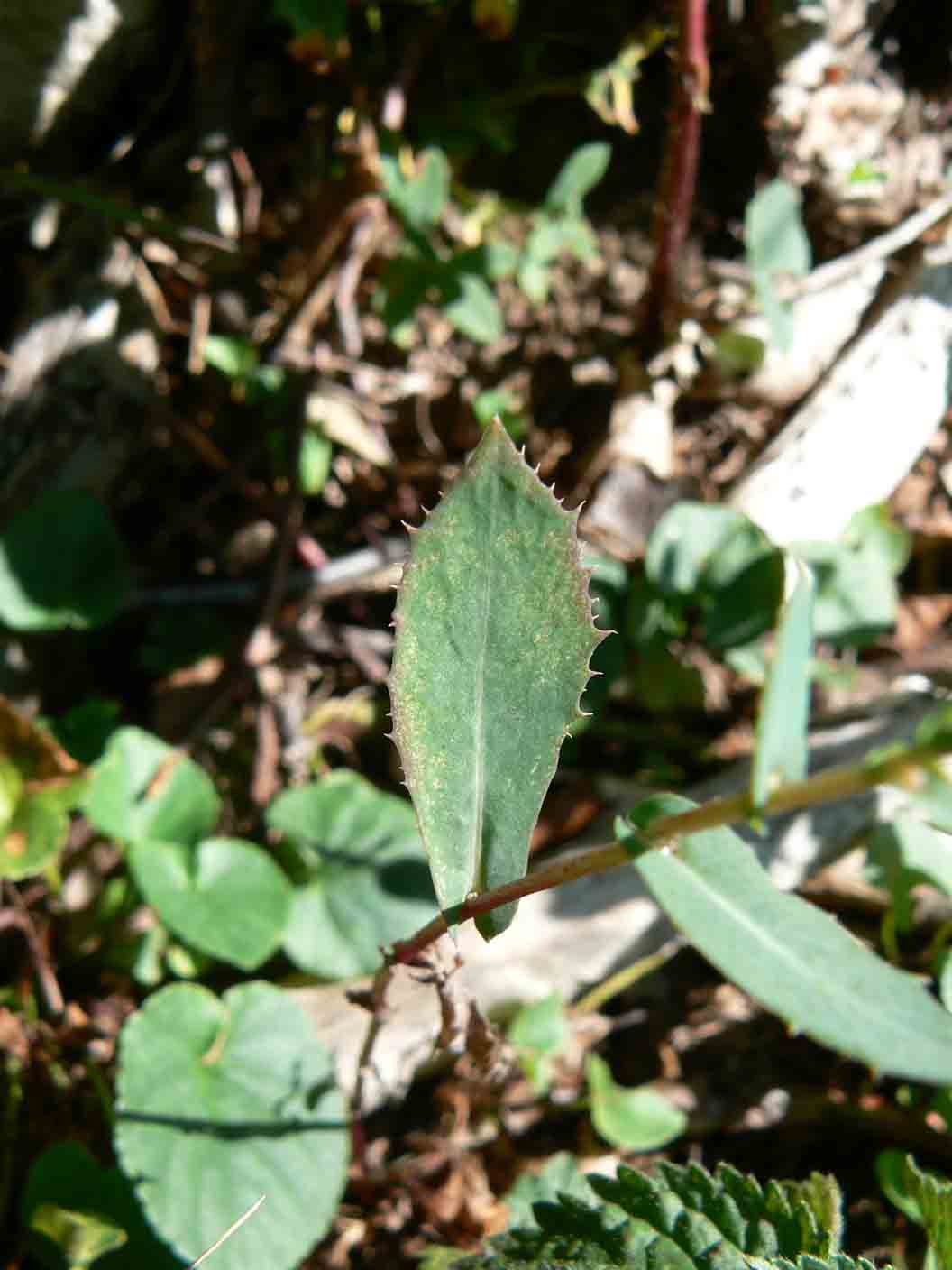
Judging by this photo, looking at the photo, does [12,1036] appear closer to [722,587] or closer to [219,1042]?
[219,1042]

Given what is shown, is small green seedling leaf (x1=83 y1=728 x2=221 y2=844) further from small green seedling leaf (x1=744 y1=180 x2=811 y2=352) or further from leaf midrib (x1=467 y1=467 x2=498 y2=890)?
small green seedling leaf (x1=744 y1=180 x2=811 y2=352)

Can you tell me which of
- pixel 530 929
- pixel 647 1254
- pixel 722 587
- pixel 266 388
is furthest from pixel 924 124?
pixel 647 1254

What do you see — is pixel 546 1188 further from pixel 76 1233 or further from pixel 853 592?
pixel 853 592

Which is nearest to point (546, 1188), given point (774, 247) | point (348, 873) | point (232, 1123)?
point (232, 1123)

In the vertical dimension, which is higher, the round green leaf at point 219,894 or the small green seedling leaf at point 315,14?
the small green seedling leaf at point 315,14

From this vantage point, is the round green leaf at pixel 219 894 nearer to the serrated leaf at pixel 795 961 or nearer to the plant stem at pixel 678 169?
the serrated leaf at pixel 795 961

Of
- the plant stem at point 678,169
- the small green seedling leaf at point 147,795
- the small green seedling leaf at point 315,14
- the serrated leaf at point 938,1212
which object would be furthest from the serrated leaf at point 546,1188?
the small green seedling leaf at point 315,14
